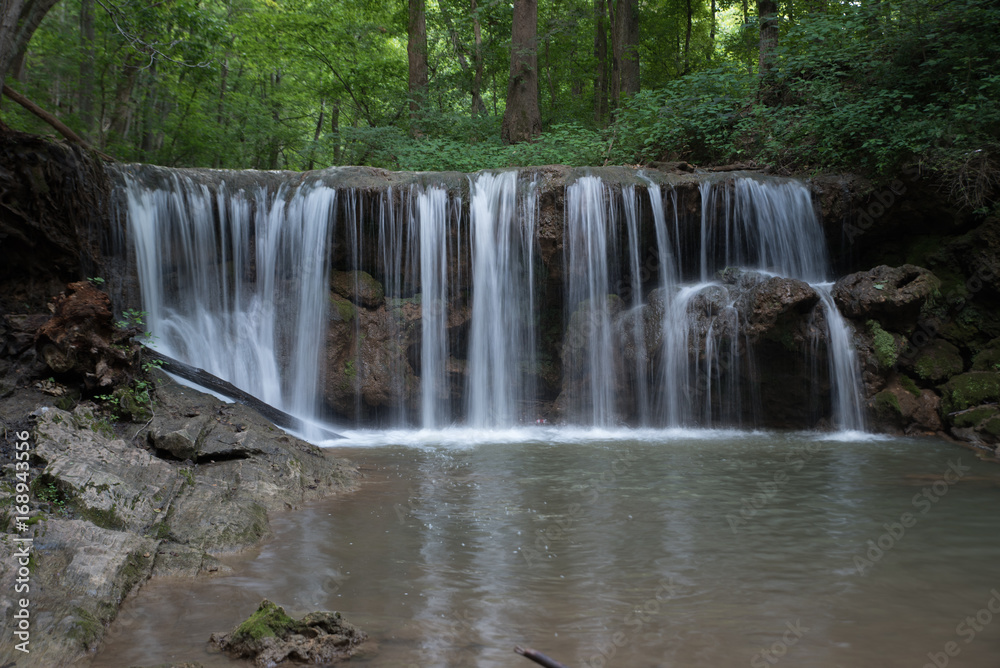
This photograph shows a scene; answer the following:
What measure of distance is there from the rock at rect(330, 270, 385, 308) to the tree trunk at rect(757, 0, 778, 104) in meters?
9.02

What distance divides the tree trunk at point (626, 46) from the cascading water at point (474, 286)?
659 cm

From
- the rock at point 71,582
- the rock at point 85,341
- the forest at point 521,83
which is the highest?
the forest at point 521,83

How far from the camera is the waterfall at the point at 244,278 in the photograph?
399 inches

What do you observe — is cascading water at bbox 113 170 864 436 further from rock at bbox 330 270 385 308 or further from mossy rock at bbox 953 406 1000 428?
mossy rock at bbox 953 406 1000 428

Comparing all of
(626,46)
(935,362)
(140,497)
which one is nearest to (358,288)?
(140,497)

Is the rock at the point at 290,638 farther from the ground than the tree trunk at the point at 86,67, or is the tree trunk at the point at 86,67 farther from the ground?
the tree trunk at the point at 86,67

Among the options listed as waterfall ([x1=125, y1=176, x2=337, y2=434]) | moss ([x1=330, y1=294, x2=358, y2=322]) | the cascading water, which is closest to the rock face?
waterfall ([x1=125, y1=176, x2=337, y2=434])

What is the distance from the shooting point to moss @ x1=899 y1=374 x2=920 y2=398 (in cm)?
948

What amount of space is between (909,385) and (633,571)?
24.4ft

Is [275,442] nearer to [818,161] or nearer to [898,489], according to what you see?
[898,489]

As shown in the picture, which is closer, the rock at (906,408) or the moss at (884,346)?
the rock at (906,408)

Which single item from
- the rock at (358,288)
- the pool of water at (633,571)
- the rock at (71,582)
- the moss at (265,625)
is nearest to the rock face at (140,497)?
the rock at (71,582)

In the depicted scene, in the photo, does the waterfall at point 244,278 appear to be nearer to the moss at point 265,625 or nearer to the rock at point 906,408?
the moss at point 265,625

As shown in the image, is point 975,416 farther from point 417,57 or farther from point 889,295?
point 417,57
